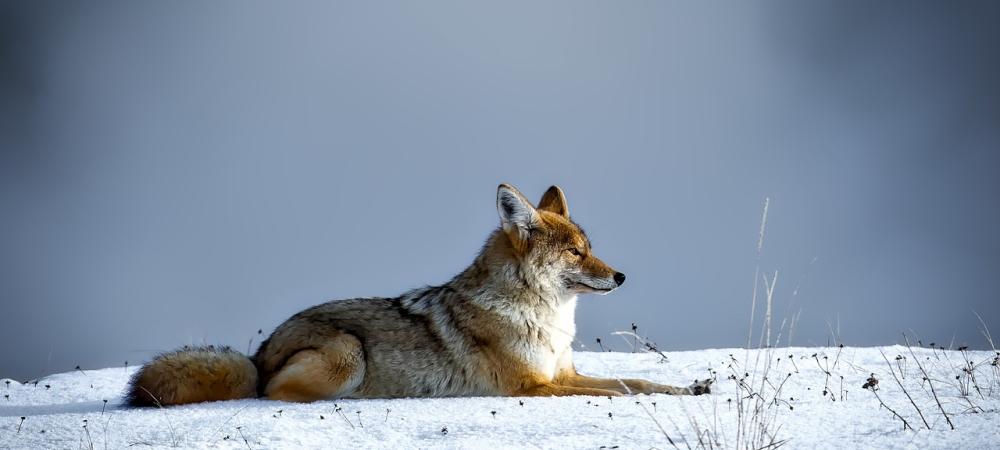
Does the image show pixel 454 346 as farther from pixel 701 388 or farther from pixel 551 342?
pixel 701 388

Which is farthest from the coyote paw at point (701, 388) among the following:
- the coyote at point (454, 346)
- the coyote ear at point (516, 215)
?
the coyote ear at point (516, 215)

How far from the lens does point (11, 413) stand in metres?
8.76

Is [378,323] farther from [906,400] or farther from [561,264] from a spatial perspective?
[906,400]

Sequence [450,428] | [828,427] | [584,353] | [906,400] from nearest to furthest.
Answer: [828,427] < [450,428] < [906,400] < [584,353]

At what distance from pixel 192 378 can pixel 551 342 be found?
3.41 meters

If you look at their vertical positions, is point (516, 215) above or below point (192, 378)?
above

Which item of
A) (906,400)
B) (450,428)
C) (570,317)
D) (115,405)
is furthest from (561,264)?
(115,405)

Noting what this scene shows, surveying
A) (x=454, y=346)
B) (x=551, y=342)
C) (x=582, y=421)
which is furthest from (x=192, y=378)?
(x=582, y=421)

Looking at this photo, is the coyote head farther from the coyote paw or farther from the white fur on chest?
the coyote paw

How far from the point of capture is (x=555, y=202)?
952 cm

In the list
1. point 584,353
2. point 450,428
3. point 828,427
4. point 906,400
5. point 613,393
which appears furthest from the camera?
point 584,353

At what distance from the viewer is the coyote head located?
27.8ft

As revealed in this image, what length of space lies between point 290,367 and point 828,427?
477 cm

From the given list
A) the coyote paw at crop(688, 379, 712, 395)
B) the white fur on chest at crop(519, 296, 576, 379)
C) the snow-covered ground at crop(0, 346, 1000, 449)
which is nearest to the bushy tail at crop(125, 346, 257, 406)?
the snow-covered ground at crop(0, 346, 1000, 449)
